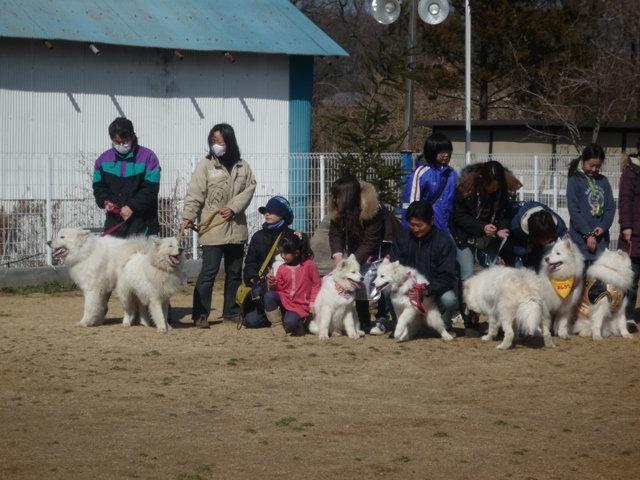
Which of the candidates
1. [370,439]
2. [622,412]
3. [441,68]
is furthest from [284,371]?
[441,68]

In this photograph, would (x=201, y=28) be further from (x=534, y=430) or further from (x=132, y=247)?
(x=534, y=430)

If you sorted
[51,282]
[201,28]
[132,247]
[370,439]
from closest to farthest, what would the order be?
1. [370,439]
2. [132,247]
3. [51,282]
4. [201,28]

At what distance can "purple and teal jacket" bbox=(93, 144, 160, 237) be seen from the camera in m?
9.10

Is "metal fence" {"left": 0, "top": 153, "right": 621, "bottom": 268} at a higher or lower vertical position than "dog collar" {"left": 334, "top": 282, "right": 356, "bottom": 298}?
higher

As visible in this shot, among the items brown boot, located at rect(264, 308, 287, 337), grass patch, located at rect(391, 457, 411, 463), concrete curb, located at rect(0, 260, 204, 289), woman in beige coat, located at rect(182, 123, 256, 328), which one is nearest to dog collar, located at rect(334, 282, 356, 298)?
brown boot, located at rect(264, 308, 287, 337)

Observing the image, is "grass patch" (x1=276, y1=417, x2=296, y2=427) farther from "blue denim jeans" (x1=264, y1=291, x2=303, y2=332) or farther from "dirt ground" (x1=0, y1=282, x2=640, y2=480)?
"blue denim jeans" (x1=264, y1=291, x2=303, y2=332)

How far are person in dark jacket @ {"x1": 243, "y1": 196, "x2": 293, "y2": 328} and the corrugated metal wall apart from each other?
980cm

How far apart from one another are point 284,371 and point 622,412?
8.20 feet

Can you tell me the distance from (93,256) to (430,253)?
329 cm

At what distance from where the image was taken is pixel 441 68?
101 ft

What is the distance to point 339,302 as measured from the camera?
819 centimetres

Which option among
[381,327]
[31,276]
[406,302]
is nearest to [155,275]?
[381,327]

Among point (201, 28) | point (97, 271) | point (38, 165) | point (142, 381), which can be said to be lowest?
point (142, 381)

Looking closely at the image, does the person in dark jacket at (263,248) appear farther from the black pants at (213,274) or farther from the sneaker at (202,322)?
the sneaker at (202,322)
